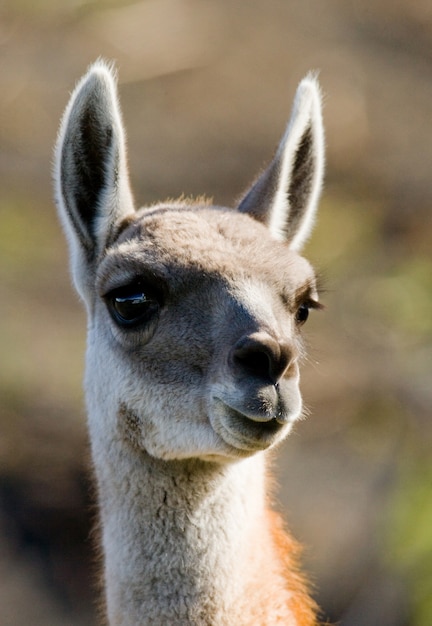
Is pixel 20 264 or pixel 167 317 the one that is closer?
pixel 167 317

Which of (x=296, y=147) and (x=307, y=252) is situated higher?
(x=296, y=147)

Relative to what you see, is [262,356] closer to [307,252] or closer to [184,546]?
[184,546]

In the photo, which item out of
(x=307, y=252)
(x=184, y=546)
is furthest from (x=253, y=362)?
(x=307, y=252)

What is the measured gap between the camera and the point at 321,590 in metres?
10.6

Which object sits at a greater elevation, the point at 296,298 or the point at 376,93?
the point at 376,93

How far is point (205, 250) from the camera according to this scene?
14.9 ft

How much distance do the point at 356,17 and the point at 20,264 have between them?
981 cm

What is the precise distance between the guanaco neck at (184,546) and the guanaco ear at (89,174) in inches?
42.9

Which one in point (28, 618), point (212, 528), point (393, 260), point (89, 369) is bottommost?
point (28, 618)

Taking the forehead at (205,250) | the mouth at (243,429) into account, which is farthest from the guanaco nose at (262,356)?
the forehead at (205,250)

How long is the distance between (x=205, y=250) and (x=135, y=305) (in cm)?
41

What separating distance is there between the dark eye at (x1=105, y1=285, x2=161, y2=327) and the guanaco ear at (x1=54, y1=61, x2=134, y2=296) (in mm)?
568

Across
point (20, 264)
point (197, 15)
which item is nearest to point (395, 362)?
point (20, 264)

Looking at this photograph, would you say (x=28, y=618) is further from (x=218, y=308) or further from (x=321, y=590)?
(x=218, y=308)
